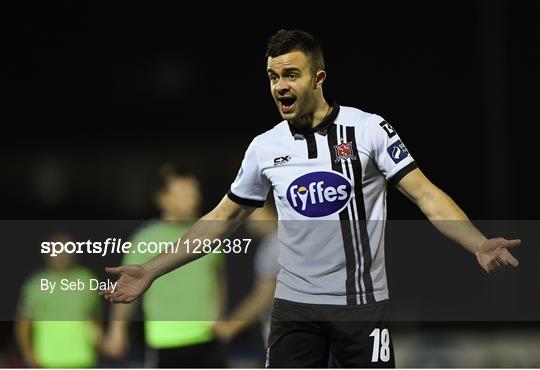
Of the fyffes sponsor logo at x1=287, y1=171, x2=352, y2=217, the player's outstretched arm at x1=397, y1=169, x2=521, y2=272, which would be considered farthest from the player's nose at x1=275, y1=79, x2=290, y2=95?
the player's outstretched arm at x1=397, y1=169, x2=521, y2=272

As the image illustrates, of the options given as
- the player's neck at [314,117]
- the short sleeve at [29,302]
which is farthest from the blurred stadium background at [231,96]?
the player's neck at [314,117]

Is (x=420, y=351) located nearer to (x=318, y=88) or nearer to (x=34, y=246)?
(x=34, y=246)

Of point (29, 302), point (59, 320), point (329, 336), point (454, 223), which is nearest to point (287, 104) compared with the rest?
point (454, 223)

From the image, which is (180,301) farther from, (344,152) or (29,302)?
(344,152)

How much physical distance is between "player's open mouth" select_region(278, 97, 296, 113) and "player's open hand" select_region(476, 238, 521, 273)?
106 cm

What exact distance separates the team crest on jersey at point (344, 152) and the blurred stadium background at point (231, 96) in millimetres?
6372

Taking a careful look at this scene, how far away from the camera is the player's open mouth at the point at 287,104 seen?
4695 millimetres

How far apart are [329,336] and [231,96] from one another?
7322mm

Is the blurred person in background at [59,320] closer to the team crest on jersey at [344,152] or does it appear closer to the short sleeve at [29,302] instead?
the short sleeve at [29,302]

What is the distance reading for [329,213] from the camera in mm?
4570

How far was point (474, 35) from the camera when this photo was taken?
38.7 ft

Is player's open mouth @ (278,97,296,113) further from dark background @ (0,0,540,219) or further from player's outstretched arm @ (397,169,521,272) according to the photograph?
dark background @ (0,0,540,219)

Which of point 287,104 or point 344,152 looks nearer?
point 344,152

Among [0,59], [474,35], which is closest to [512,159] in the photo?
[474,35]
